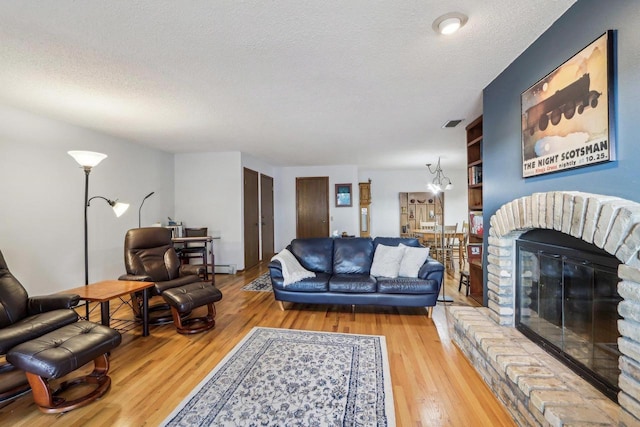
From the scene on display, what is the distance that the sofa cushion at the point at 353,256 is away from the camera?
3568mm

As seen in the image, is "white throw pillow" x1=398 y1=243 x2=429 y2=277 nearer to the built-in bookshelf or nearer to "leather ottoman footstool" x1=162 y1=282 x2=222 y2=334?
the built-in bookshelf

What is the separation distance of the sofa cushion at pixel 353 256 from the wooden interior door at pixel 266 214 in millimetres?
3308

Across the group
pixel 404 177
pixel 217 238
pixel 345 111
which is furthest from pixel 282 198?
pixel 345 111

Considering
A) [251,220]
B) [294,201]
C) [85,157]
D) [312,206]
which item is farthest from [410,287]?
[294,201]

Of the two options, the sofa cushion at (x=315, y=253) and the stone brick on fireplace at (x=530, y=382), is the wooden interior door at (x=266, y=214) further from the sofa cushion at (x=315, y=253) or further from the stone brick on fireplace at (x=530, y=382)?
the stone brick on fireplace at (x=530, y=382)

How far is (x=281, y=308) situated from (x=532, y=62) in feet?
10.7

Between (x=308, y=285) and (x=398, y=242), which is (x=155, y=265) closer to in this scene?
(x=308, y=285)

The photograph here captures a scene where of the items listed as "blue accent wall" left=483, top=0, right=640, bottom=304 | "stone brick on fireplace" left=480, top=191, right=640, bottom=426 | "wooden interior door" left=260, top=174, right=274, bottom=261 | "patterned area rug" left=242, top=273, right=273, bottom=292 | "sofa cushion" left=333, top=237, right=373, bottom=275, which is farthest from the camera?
"wooden interior door" left=260, top=174, right=274, bottom=261

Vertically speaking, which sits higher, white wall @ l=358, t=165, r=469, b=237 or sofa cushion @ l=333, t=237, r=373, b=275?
white wall @ l=358, t=165, r=469, b=237

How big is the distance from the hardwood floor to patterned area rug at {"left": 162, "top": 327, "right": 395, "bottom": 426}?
104mm

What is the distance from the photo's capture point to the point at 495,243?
92.0 inches

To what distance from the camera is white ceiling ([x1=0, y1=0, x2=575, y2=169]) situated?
1.62 metres

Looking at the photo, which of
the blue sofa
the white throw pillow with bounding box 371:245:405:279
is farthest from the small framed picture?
the white throw pillow with bounding box 371:245:405:279

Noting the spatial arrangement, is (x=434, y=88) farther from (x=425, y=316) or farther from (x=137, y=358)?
(x=137, y=358)
